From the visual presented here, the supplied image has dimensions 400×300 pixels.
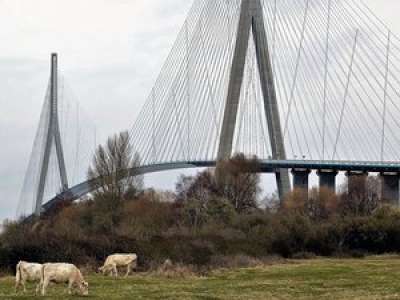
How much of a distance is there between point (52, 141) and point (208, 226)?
133 ft

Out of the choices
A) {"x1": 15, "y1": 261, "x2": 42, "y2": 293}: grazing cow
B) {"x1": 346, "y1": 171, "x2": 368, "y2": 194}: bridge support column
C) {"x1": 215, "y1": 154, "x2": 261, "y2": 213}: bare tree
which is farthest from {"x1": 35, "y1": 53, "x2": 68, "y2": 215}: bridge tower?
{"x1": 15, "y1": 261, "x2": 42, "y2": 293}: grazing cow

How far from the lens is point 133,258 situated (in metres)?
32.6

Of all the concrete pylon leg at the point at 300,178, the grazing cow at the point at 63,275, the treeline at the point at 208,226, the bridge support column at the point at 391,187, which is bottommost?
the grazing cow at the point at 63,275

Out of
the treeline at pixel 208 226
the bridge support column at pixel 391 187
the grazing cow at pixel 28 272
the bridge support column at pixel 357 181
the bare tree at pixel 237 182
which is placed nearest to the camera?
the grazing cow at pixel 28 272

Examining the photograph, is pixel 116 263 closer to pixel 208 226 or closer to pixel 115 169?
pixel 208 226

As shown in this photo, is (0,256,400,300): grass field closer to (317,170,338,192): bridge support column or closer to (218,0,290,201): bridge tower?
(218,0,290,201): bridge tower

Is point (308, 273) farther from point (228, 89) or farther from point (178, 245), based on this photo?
point (228, 89)

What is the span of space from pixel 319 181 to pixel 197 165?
37.8 feet

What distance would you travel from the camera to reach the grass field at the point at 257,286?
23.4 m

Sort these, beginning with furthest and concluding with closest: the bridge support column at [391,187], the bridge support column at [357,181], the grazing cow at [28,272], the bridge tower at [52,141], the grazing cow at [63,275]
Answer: the bridge tower at [52,141] < the bridge support column at [357,181] < the bridge support column at [391,187] < the grazing cow at [28,272] < the grazing cow at [63,275]

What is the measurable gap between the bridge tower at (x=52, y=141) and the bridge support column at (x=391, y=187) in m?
31.2

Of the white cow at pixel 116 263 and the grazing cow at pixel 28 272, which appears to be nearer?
the grazing cow at pixel 28 272

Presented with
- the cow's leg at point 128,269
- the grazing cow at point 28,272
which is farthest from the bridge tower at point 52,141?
the grazing cow at point 28,272

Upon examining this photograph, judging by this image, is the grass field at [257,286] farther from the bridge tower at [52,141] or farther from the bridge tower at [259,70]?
the bridge tower at [52,141]
